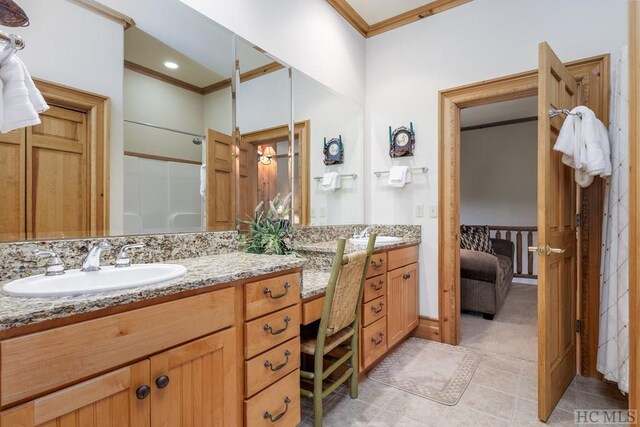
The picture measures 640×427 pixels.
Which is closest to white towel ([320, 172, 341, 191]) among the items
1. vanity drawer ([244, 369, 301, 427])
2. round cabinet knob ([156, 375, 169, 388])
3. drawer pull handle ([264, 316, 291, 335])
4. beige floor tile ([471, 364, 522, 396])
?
drawer pull handle ([264, 316, 291, 335])

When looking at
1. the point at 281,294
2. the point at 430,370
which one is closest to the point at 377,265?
the point at 430,370

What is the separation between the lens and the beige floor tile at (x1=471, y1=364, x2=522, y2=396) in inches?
77.7

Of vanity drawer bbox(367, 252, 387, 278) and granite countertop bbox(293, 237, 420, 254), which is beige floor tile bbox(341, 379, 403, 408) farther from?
granite countertop bbox(293, 237, 420, 254)

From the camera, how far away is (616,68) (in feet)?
6.36

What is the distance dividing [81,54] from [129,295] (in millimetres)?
1005

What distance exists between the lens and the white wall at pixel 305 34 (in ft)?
6.22

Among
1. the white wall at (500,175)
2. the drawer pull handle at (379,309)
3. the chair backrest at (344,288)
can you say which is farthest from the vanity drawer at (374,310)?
the white wall at (500,175)

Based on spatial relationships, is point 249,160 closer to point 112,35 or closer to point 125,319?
point 112,35

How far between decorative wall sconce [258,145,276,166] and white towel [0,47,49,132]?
1.24 metres

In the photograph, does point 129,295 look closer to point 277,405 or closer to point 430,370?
point 277,405

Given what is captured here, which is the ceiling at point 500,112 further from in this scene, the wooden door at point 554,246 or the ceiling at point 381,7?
the wooden door at point 554,246

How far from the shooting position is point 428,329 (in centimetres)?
275

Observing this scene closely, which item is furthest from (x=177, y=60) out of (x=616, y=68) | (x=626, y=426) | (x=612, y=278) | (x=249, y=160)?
(x=626, y=426)

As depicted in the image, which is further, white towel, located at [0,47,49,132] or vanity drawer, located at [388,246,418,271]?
vanity drawer, located at [388,246,418,271]
